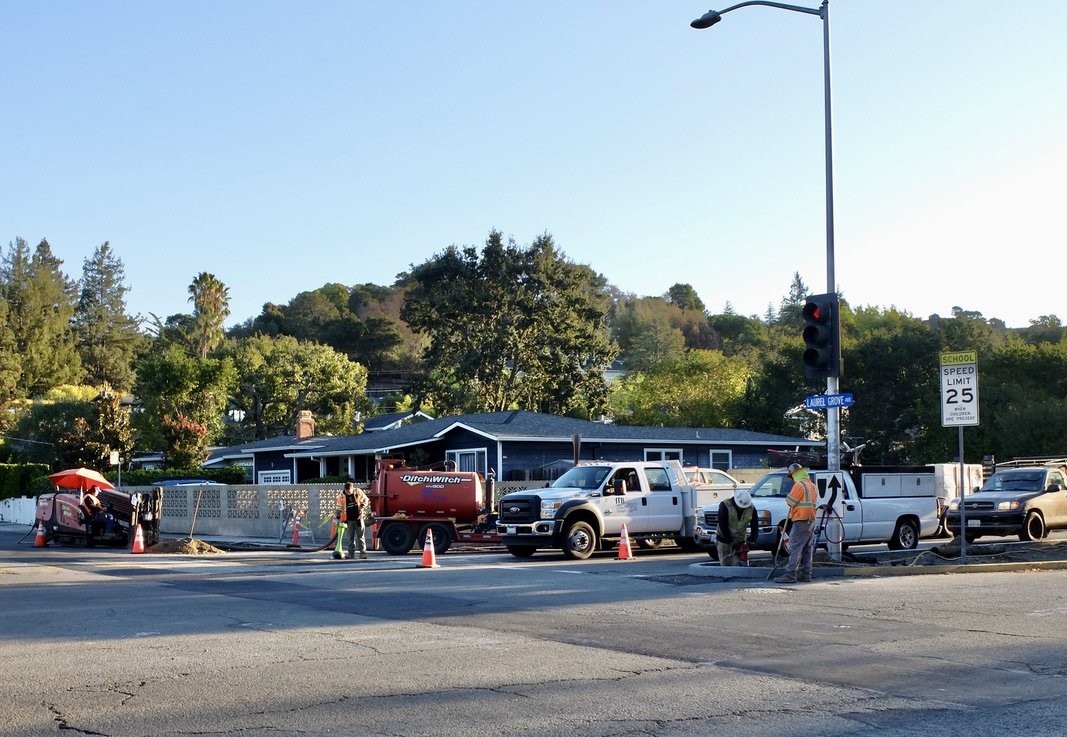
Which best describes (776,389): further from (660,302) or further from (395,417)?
(660,302)

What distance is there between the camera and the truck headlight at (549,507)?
934 inches

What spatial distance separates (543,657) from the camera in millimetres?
10672

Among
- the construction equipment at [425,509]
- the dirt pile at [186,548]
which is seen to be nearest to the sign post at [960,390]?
the construction equipment at [425,509]

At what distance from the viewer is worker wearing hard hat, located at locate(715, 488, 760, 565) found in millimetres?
19594

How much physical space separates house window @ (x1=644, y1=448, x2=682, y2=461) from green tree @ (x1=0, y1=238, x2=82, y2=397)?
6239cm

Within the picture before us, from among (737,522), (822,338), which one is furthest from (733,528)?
(822,338)

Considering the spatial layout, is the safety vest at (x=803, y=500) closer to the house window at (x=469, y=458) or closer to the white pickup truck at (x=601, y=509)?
the white pickup truck at (x=601, y=509)

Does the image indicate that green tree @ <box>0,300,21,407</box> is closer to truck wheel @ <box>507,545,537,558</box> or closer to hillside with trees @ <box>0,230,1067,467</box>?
hillside with trees @ <box>0,230,1067,467</box>

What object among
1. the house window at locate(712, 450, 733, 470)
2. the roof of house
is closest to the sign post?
the roof of house

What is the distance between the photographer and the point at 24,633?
1253 centimetres

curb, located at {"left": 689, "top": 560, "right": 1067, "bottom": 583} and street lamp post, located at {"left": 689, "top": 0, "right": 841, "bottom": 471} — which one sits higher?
street lamp post, located at {"left": 689, "top": 0, "right": 841, "bottom": 471}

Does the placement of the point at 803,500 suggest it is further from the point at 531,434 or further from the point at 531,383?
the point at 531,383

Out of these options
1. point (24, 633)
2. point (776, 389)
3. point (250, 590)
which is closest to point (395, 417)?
point (776, 389)

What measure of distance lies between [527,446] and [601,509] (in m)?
18.4
